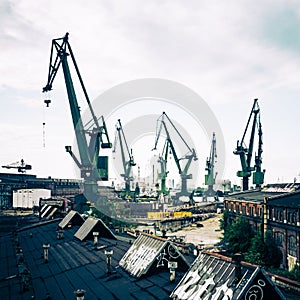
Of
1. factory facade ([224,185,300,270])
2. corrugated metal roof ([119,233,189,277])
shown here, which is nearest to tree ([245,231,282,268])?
factory facade ([224,185,300,270])

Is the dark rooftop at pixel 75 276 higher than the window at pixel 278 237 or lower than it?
higher

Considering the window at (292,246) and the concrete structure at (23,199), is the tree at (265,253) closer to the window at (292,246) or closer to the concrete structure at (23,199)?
the window at (292,246)

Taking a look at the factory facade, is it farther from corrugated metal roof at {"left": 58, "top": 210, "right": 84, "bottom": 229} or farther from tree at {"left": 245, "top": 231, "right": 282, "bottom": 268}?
corrugated metal roof at {"left": 58, "top": 210, "right": 84, "bottom": 229}

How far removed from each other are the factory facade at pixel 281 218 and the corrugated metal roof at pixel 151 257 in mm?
31351

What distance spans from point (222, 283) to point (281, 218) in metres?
41.0

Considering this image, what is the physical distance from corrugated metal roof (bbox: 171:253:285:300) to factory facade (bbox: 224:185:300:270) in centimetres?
3434

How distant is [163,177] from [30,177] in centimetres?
6721

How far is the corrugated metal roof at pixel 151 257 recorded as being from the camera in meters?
19.6

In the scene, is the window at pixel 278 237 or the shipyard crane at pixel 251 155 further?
the shipyard crane at pixel 251 155

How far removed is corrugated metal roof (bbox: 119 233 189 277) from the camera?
1959 centimetres

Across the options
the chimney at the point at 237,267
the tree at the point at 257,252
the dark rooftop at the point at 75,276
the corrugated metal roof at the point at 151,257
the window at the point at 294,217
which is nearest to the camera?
the chimney at the point at 237,267

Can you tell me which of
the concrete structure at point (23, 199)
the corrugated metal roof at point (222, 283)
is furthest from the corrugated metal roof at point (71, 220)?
the concrete structure at point (23, 199)

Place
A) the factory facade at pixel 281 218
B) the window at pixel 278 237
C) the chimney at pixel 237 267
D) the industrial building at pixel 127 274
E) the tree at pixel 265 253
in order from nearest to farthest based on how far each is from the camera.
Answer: the chimney at pixel 237 267
the industrial building at pixel 127 274
the tree at pixel 265 253
the factory facade at pixel 281 218
the window at pixel 278 237

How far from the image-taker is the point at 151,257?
65.2 feet
